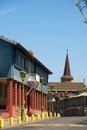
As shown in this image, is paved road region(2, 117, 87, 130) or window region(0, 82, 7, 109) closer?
paved road region(2, 117, 87, 130)

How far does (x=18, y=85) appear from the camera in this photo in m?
64.6

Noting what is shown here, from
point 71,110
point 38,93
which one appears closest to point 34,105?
point 38,93

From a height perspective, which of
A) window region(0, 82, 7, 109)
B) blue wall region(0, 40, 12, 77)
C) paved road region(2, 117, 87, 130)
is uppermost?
blue wall region(0, 40, 12, 77)

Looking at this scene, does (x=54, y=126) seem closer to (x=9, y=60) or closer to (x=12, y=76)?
(x=12, y=76)

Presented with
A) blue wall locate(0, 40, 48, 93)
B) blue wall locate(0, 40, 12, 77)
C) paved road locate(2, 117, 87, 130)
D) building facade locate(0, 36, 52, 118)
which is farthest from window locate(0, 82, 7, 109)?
paved road locate(2, 117, 87, 130)

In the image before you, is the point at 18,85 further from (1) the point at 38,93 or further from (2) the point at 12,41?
(1) the point at 38,93

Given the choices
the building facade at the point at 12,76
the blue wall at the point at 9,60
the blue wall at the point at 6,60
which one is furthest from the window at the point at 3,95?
the blue wall at the point at 6,60

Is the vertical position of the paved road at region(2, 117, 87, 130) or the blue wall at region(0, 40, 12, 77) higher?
the blue wall at region(0, 40, 12, 77)

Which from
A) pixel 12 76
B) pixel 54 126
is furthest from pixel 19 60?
pixel 54 126

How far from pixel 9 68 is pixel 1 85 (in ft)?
19.2

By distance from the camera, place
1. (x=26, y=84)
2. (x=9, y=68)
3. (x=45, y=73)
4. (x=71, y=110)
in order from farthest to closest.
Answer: (x=71, y=110), (x=45, y=73), (x=26, y=84), (x=9, y=68)

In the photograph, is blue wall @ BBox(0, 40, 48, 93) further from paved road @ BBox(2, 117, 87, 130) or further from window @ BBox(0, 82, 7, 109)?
paved road @ BBox(2, 117, 87, 130)

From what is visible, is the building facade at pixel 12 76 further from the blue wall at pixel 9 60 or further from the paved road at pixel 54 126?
the paved road at pixel 54 126

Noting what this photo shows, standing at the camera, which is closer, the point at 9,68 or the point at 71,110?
the point at 9,68
